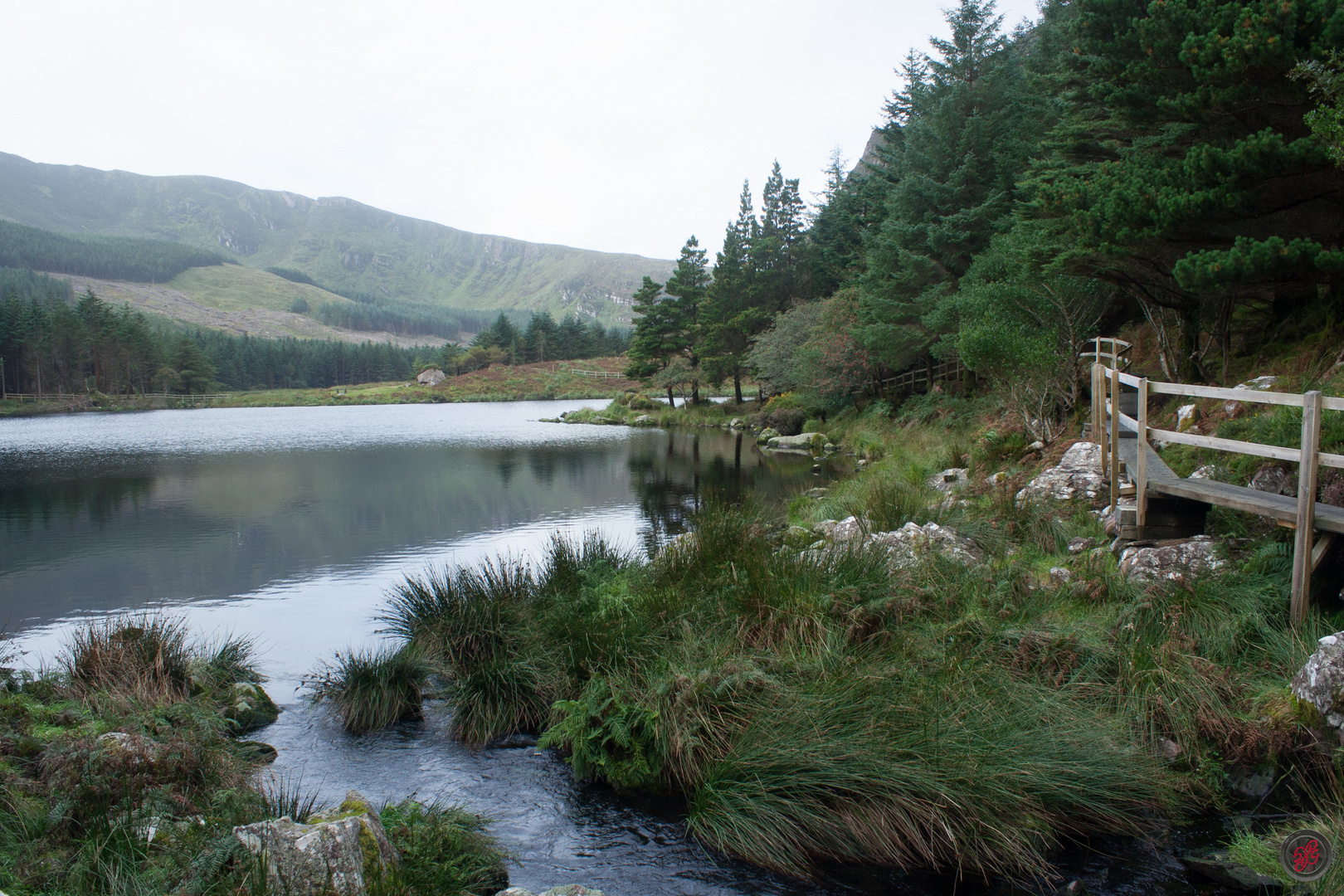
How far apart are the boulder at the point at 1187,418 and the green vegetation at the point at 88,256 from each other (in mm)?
215896

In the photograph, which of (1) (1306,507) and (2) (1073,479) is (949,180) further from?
(1) (1306,507)

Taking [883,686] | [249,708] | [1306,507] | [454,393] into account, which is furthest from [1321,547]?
[454,393]

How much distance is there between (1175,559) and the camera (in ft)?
21.5

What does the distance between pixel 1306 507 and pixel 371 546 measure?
1323cm

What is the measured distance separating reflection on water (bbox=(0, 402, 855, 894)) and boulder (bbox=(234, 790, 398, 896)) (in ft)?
3.79

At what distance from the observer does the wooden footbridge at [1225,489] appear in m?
4.82

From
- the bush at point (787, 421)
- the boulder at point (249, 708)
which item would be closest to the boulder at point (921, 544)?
the boulder at point (249, 708)

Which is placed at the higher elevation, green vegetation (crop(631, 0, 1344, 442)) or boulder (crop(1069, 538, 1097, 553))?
green vegetation (crop(631, 0, 1344, 442))

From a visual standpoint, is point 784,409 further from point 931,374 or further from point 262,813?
point 262,813

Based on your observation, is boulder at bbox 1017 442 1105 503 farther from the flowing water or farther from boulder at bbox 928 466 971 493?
the flowing water

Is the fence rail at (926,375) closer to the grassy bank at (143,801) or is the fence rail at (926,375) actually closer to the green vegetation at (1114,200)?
the green vegetation at (1114,200)

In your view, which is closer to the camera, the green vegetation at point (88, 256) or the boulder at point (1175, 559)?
the boulder at point (1175, 559)

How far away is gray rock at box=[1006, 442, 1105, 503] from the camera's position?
31.1 feet

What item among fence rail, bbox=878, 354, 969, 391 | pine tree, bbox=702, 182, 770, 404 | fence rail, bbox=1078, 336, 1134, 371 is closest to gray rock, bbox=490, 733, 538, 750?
fence rail, bbox=1078, 336, 1134, 371
